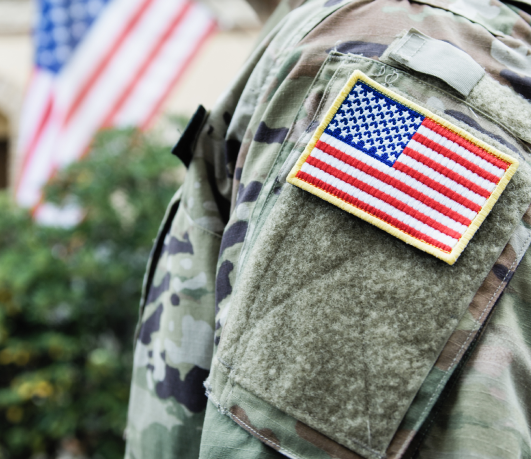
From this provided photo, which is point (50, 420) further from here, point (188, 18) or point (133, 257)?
point (188, 18)

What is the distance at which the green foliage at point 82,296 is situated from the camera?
74.0 inches

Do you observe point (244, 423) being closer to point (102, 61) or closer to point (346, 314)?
point (346, 314)

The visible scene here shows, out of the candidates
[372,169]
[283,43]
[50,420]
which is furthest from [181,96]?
[372,169]

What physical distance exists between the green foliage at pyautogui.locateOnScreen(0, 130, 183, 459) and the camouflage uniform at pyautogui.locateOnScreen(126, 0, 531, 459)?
1.30 meters

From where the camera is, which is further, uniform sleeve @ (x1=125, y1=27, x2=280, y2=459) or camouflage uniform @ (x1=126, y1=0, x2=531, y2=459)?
uniform sleeve @ (x1=125, y1=27, x2=280, y2=459)

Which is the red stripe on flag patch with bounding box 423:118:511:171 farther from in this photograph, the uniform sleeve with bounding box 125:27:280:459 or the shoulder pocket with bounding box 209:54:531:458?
the uniform sleeve with bounding box 125:27:280:459

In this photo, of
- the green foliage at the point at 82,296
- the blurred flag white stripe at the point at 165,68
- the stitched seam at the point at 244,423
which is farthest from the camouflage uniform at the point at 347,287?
the blurred flag white stripe at the point at 165,68

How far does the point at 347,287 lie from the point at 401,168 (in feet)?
0.49

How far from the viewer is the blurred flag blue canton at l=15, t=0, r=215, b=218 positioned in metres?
2.74

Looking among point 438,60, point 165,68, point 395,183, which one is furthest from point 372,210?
point 165,68

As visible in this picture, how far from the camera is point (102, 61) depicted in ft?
8.93

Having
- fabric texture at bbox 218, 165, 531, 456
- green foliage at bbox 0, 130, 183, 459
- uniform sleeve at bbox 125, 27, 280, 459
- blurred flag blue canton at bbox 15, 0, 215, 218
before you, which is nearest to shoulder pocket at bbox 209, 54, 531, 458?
fabric texture at bbox 218, 165, 531, 456

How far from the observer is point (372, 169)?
54 centimetres

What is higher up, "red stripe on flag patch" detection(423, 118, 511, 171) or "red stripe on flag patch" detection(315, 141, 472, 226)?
"red stripe on flag patch" detection(423, 118, 511, 171)
